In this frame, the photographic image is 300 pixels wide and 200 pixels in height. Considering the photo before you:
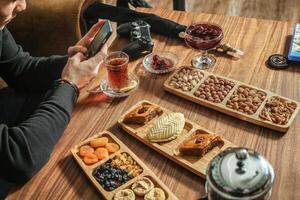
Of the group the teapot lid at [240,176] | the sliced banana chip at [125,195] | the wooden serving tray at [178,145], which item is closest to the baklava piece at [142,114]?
the wooden serving tray at [178,145]

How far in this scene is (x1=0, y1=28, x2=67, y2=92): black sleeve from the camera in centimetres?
128

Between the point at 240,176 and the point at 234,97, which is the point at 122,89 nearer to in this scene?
the point at 234,97

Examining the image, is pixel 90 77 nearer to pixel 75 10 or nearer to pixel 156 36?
pixel 156 36

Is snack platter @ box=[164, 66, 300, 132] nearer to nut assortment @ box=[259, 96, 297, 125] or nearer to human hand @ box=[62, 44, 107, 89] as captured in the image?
nut assortment @ box=[259, 96, 297, 125]

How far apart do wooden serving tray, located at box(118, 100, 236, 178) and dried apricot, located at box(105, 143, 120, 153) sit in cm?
6

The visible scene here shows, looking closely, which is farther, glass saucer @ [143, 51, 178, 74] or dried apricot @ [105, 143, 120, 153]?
glass saucer @ [143, 51, 178, 74]

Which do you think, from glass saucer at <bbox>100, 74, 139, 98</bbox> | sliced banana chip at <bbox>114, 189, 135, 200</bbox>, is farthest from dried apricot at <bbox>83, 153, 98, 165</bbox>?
glass saucer at <bbox>100, 74, 139, 98</bbox>

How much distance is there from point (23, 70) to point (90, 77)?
282 millimetres

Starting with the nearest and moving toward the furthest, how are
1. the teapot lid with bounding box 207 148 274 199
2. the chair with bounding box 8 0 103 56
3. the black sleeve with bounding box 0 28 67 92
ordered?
the teapot lid with bounding box 207 148 274 199
the black sleeve with bounding box 0 28 67 92
the chair with bounding box 8 0 103 56

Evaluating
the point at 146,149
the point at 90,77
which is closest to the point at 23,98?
the point at 90,77

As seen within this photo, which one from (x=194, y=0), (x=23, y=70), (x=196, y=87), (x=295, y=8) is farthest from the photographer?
(x=194, y=0)

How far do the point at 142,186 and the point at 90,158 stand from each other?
0.53ft

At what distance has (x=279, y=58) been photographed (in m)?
1.23

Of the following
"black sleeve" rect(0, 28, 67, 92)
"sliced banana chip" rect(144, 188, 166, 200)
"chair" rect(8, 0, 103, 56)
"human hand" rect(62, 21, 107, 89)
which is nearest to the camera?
A: "sliced banana chip" rect(144, 188, 166, 200)
